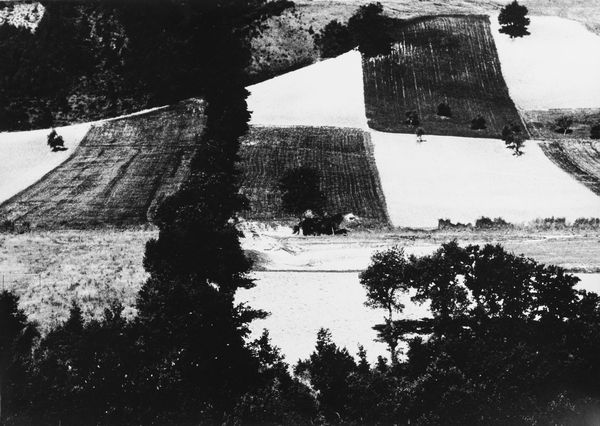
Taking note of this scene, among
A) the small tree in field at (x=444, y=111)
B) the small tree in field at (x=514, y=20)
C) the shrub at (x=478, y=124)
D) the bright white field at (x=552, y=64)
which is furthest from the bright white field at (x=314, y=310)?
the small tree in field at (x=514, y=20)

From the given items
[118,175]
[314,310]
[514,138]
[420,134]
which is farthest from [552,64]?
[314,310]

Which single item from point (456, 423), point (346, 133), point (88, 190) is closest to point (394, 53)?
point (346, 133)

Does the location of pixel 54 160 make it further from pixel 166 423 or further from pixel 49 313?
pixel 166 423

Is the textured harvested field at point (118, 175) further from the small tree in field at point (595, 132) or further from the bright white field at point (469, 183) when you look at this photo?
the small tree in field at point (595, 132)

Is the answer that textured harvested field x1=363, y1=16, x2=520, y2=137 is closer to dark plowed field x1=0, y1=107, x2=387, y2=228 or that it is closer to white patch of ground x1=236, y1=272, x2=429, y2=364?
dark plowed field x1=0, y1=107, x2=387, y2=228

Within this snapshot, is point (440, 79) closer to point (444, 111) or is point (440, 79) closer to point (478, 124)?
point (444, 111)

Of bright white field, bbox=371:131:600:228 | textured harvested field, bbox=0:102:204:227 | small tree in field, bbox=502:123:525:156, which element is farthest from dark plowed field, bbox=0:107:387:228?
small tree in field, bbox=502:123:525:156
